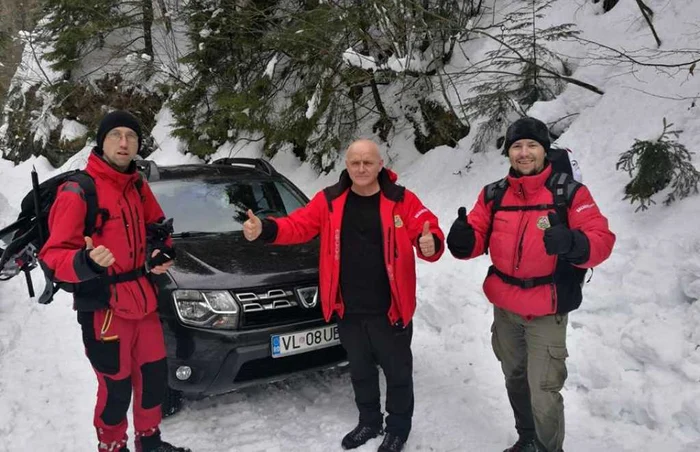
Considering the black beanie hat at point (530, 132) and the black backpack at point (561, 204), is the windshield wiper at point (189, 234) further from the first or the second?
the black beanie hat at point (530, 132)

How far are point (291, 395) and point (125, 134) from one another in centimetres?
235

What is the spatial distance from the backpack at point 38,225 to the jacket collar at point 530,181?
217 cm

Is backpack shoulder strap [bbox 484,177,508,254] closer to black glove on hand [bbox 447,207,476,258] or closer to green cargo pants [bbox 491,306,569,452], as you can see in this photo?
black glove on hand [bbox 447,207,476,258]

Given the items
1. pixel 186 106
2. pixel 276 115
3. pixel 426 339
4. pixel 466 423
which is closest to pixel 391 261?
pixel 466 423

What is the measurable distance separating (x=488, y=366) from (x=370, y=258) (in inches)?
76.1

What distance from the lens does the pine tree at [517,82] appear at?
689 centimetres

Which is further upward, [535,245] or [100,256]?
[100,256]

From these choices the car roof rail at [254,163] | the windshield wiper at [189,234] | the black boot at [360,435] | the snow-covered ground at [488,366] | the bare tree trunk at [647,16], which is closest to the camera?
the black boot at [360,435]

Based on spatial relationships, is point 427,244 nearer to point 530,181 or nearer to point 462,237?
point 462,237

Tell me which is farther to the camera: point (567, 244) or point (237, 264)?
point (237, 264)

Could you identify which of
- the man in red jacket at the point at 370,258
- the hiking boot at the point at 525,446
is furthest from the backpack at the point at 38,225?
the hiking boot at the point at 525,446

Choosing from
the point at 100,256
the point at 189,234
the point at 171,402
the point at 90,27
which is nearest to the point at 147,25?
the point at 90,27

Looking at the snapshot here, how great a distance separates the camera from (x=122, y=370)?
2.79 meters

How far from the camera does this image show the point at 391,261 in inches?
118
